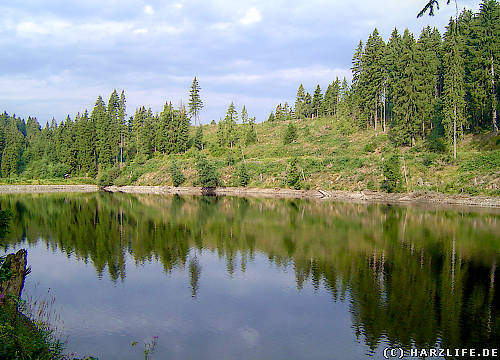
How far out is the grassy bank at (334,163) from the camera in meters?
60.5

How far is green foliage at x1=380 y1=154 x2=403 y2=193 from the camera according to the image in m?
63.8

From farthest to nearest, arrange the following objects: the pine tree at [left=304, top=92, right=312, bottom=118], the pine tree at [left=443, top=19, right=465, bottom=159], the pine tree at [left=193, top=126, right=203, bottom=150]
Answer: the pine tree at [left=304, top=92, right=312, bottom=118], the pine tree at [left=193, top=126, right=203, bottom=150], the pine tree at [left=443, top=19, right=465, bottom=159]

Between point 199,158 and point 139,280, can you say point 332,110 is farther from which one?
point 139,280

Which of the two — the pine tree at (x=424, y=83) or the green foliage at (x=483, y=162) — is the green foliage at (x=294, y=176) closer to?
the pine tree at (x=424, y=83)

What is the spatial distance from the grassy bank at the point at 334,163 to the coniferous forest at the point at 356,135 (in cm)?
28

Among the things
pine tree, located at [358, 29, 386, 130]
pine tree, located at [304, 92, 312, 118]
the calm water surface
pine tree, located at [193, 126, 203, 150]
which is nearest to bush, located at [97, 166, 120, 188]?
pine tree, located at [193, 126, 203, 150]

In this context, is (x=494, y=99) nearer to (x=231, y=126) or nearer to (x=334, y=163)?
(x=334, y=163)

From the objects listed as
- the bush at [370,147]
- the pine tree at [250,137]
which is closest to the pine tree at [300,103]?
the pine tree at [250,137]

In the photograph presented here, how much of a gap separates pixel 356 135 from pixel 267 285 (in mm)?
81102

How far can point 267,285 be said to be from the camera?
838 inches

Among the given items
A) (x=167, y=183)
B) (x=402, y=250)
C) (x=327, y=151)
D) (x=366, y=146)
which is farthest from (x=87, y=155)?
(x=402, y=250)

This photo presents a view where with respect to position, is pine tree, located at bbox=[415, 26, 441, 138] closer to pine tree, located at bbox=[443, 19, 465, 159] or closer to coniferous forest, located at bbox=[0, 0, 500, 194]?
coniferous forest, located at bbox=[0, 0, 500, 194]

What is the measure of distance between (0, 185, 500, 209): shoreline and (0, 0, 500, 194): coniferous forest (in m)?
1.79

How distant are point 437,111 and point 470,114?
21.1 ft
